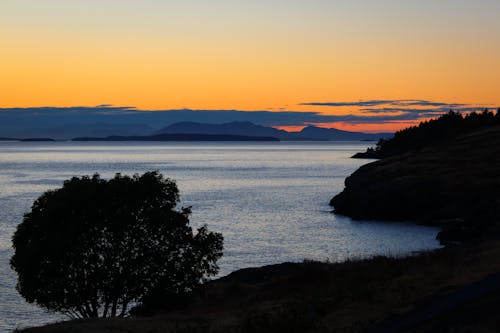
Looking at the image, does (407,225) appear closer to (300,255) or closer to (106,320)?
(300,255)

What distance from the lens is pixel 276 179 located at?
196 meters

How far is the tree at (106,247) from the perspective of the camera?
42469 millimetres

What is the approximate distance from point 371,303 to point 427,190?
87.8 metres

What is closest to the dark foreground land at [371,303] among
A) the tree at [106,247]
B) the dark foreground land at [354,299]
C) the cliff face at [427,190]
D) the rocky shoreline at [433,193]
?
the dark foreground land at [354,299]

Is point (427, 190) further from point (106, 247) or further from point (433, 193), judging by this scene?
point (106, 247)

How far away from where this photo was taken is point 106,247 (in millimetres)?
44469

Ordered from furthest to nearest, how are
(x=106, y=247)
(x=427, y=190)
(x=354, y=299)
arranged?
(x=427, y=190), (x=106, y=247), (x=354, y=299)

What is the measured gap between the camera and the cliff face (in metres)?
100

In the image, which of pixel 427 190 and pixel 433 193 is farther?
pixel 427 190

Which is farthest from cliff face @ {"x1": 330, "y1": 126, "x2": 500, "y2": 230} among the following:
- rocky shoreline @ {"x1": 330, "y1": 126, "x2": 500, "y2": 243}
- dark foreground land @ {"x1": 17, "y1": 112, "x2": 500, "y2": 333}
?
dark foreground land @ {"x1": 17, "y1": 112, "x2": 500, "y2": 333}

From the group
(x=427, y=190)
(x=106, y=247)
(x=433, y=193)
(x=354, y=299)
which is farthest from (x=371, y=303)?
(x=427, y=190)

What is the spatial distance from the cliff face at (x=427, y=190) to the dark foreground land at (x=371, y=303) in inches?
2161

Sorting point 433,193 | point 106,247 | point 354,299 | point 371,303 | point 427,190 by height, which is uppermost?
point 371,303

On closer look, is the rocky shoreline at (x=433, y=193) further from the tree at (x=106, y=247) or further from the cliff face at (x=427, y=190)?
the tree at (x=106, y=247)
